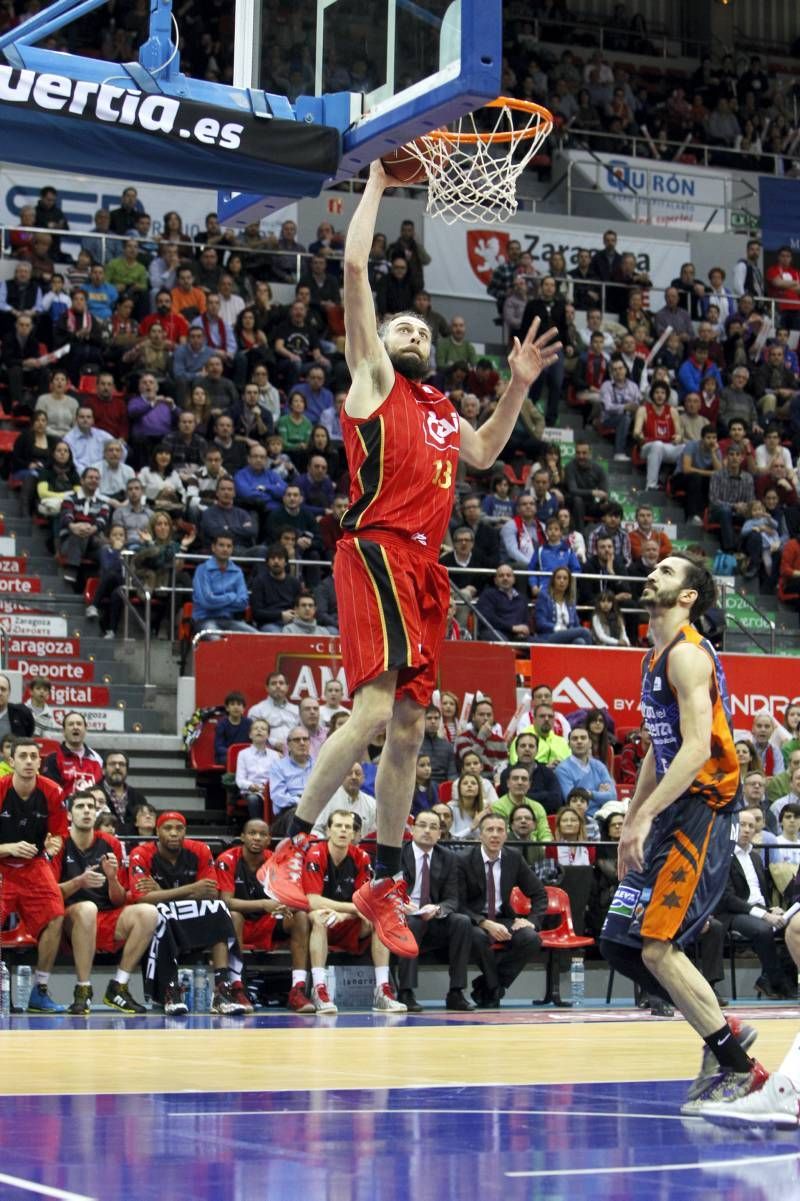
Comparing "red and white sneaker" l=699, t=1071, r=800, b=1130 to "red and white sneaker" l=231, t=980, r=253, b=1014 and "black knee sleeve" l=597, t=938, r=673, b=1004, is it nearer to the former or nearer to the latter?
"black knee sleeve" l=597, t=938, r=673, b=1004

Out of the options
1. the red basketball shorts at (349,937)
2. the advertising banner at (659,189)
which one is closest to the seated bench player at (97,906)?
the red basketball shorts at (349,937)

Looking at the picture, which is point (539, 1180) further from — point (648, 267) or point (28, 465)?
point (648, 267)

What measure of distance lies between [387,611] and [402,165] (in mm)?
2073

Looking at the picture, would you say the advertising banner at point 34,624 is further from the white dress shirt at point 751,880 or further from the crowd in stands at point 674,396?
the white dress shirt at point 751,880

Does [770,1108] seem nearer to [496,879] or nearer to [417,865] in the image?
[417,865]

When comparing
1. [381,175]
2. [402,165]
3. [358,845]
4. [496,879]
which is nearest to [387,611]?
[381,175]

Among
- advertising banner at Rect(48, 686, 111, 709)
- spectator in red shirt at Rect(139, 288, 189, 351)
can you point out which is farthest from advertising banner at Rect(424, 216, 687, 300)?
advertising banner at Rect(48, 686, 111, 709)

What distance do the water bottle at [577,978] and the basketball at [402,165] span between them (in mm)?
7882

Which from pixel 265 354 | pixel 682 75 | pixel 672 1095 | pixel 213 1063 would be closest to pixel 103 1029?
pixel 213 1063

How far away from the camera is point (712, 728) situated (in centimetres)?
702

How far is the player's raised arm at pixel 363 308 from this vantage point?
7.39m

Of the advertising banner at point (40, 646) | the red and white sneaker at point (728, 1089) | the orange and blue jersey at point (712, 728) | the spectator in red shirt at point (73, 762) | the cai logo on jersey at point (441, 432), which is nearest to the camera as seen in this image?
the red and white sneaker at point (728, 1089)

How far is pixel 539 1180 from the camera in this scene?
509 cm

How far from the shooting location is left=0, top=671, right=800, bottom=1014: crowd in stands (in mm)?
12641
